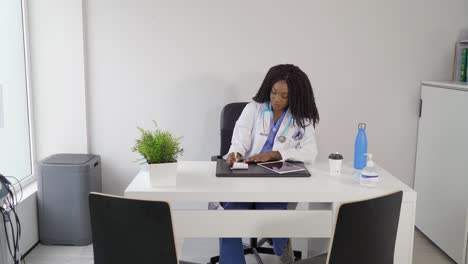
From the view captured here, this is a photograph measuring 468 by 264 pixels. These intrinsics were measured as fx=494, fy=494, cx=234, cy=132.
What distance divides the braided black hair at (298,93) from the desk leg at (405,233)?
84 centimetres

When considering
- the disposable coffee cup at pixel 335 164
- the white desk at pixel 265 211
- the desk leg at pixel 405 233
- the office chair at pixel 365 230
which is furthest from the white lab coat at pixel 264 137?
the office chair at pixel 365 230

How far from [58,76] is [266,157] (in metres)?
1.83

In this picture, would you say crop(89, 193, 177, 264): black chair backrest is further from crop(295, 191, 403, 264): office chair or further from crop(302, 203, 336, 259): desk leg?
crop(302, 203, 336, 259): desk leg

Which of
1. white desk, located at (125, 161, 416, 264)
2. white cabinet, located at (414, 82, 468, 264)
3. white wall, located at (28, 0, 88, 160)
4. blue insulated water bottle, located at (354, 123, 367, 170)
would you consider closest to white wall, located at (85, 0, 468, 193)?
white wall, located at (28, 0, 88, 160)

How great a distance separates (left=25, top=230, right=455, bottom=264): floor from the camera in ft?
10.6

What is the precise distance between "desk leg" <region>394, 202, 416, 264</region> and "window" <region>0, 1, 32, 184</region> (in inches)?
95.5

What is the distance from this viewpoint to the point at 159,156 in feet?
7.30

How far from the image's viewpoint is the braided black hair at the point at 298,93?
2.93m

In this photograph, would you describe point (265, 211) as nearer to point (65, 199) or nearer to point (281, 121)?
point (281, 121)

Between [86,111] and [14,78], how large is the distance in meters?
0.57

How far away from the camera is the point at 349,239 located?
1.78 metres

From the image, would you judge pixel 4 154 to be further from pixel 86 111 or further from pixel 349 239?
pixel 349 239

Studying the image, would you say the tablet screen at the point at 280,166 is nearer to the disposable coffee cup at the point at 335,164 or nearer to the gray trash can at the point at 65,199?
the disposable coffee cup at the point at 335,164

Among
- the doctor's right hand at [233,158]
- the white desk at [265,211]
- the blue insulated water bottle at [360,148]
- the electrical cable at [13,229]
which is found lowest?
the electrical cable at [13,229]
